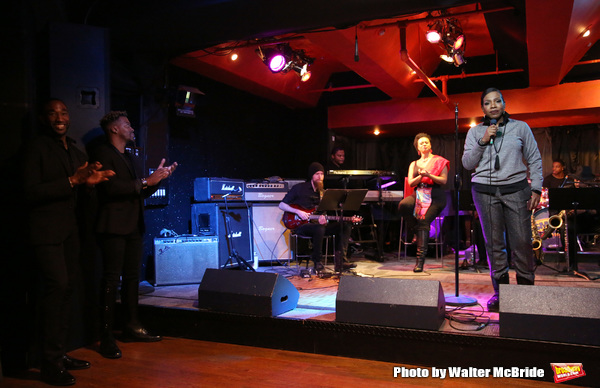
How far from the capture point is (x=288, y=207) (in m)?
6.07

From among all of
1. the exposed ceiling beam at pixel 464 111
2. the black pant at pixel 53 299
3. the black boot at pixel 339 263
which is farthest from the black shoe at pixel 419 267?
the exposed ceiling beam at pixel 464 111

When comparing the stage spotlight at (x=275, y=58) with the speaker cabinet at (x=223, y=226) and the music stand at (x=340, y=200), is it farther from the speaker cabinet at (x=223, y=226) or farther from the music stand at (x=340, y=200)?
the music stand at (x=340, y=200)

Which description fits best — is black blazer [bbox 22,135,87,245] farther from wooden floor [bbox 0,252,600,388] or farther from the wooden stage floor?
the wooden stage floor

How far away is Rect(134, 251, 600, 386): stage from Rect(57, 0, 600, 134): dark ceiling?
94.6 inches

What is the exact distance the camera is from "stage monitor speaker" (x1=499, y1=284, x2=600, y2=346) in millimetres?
2988

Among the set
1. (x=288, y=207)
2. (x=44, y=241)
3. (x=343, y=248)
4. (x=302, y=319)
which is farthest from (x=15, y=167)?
(x=343, y=248)

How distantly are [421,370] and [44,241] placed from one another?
2.73 meters

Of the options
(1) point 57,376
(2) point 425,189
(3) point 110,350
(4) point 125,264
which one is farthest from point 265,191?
(1) point 57,376

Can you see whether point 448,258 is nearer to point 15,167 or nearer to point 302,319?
point 302,319

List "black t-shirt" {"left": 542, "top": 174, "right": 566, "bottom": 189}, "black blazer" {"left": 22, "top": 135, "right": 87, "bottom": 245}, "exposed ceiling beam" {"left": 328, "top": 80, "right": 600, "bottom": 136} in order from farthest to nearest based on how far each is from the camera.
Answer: "exposed ceiling beam" {"left": 328, "top": 80, "right": 600, "bottom": 136}
"black t-shirt" {"left": 542, "top": 174, "right": 566, "bottom": 189}
"black blazer" {"left": 22, "top": 135, "right": 87, "bottom": 245}

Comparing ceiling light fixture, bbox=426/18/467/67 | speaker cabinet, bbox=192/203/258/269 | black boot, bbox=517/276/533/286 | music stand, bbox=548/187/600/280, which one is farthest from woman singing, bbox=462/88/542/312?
speaker cabinet, bbox=192/203/258/269

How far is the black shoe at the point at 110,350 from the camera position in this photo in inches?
141

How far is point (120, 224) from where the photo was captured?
366cm

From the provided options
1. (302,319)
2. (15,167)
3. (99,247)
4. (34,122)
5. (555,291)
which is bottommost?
(302,319)
